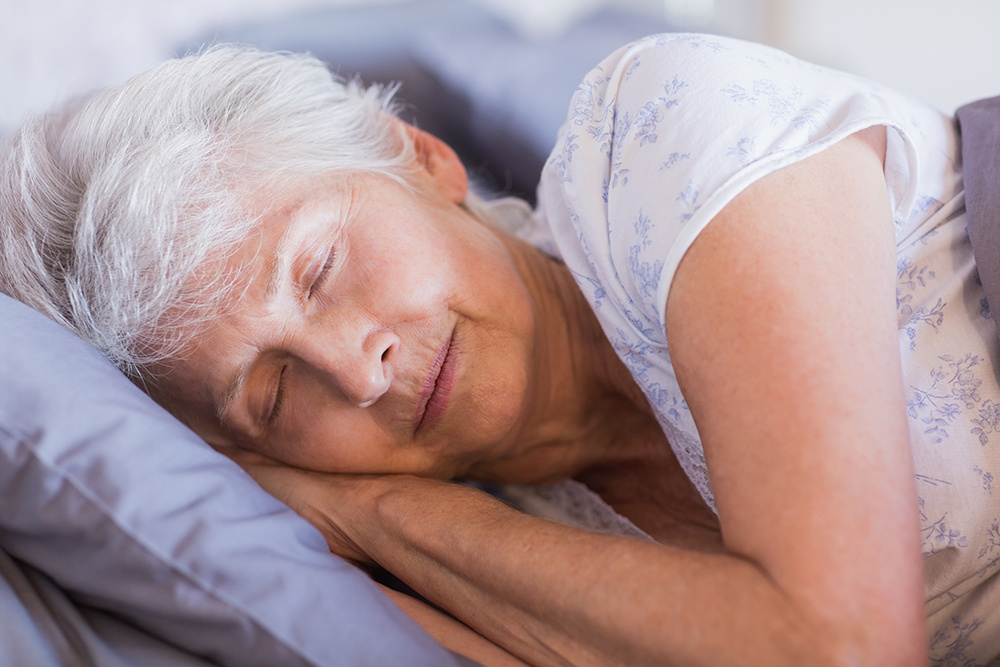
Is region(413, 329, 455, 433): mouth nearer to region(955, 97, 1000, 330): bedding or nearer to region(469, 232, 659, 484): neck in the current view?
region(469, 232, 659, 484): neck

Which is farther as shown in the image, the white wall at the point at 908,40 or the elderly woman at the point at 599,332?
the white wall at the point at 908,40

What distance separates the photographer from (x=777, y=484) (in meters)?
0.60

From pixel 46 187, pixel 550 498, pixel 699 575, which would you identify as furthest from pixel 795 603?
pixel 46 187

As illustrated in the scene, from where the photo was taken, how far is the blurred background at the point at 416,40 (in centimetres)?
172

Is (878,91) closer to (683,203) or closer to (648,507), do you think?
(683,203)

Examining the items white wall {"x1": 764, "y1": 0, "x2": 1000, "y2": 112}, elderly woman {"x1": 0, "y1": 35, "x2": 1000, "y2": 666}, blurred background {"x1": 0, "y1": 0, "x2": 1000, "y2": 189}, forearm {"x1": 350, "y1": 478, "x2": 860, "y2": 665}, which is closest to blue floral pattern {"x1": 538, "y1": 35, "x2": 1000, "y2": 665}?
elderly woman {"x1": 0, "y1": 35, "x2": 1000, "y2": 666}

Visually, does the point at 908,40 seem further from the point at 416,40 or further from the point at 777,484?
the point at 777,484

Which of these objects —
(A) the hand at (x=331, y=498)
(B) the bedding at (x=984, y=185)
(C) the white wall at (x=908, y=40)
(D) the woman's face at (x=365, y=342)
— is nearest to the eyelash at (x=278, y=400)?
→ (D) the woman's face at (x=365, y=342)

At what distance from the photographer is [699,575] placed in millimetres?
632

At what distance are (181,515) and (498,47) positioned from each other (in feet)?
4.64

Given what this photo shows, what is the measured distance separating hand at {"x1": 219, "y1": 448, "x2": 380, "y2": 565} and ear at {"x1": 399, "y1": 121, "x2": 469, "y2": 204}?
0.45 m

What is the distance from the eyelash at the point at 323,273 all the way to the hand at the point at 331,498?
0.27 m

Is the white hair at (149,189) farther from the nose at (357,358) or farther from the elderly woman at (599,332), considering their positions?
the nose at (357,358)

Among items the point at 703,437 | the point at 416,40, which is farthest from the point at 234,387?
the point at 416,40
